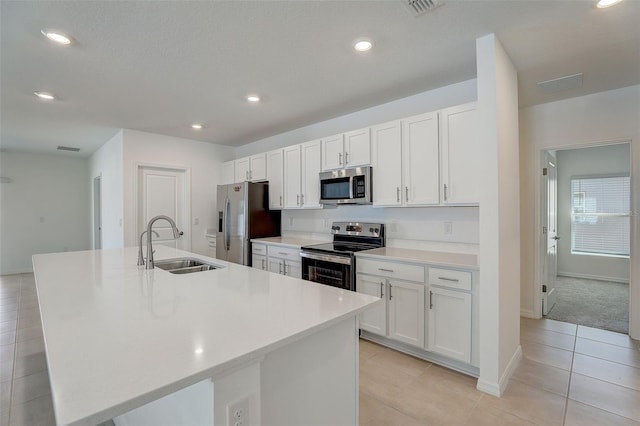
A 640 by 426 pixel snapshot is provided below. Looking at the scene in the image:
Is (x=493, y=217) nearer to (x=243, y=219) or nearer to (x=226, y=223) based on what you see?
(x=243, y=219)

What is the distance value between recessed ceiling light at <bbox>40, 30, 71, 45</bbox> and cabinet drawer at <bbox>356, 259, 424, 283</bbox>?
289 cm

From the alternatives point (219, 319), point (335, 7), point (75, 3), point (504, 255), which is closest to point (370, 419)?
point (219, 319)

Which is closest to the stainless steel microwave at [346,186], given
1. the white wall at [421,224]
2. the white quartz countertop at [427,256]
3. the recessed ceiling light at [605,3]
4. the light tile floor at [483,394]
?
the white wall at [421,224]

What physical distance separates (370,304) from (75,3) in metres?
2.39

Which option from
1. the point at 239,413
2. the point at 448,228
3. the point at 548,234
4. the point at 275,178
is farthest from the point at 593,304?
the point at 239,413

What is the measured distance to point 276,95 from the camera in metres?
3.21

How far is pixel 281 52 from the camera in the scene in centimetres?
233

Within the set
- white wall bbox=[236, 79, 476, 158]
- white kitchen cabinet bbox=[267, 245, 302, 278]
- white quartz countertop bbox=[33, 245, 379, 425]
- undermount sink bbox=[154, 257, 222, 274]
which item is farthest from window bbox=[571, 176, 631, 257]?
undermount sink bbox=[154, 257, 222, 274]

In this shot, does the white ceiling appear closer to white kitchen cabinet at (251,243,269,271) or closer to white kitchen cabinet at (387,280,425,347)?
white kitchen cabinet at (251,243,269,271)

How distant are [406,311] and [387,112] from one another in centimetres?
220

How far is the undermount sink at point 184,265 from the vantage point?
2457mm

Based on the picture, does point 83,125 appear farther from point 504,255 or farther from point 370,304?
point 504,255

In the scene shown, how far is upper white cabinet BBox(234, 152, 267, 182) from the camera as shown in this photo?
4.54 m

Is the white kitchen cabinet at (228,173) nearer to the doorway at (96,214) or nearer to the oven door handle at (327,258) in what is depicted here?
the oven door handle at (327,258)
